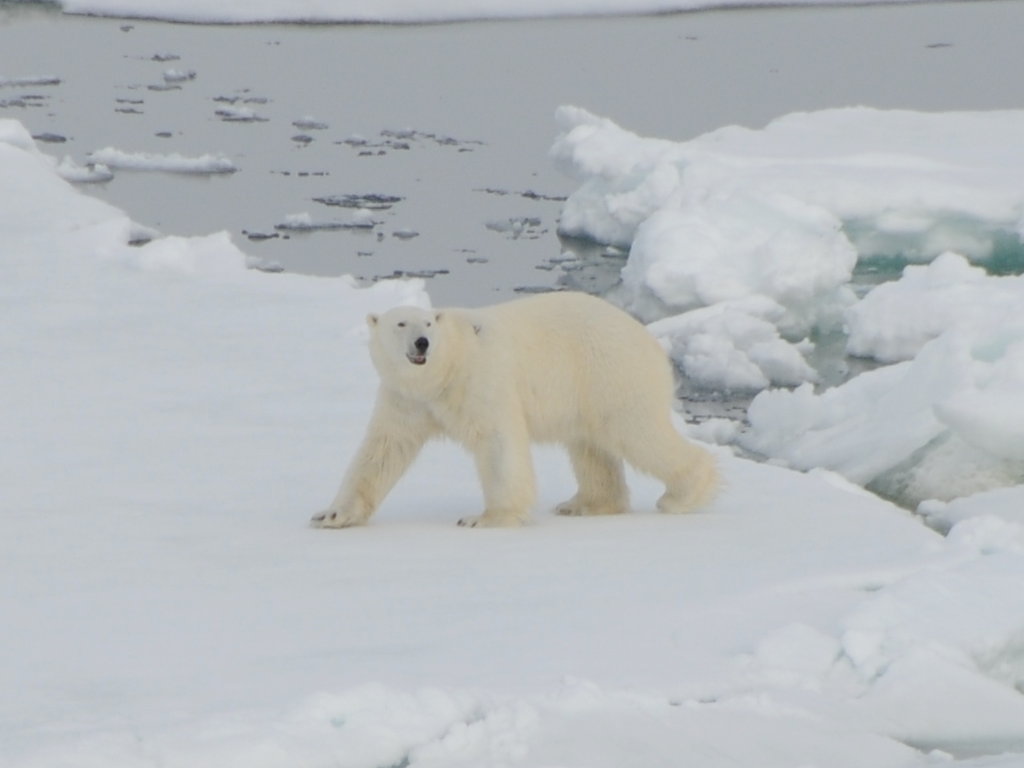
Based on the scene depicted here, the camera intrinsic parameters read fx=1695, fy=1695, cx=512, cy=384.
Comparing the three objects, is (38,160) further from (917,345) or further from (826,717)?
(826,717)

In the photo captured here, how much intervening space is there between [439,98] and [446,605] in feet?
41.4

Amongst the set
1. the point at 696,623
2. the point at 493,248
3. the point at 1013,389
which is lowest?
the point at 493,248

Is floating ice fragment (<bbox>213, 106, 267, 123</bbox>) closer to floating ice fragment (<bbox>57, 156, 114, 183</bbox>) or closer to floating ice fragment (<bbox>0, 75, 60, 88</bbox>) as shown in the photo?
floating ice fragment (<bbox>0, 75, 60, 88</bbox>)

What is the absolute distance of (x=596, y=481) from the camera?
15.8ft

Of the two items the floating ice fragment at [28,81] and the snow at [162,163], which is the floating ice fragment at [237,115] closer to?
the snow at [162,163]

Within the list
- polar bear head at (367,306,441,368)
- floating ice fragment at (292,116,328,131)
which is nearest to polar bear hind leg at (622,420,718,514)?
polar bear head at (367,306,441,368)

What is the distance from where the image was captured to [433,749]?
280 centimetres

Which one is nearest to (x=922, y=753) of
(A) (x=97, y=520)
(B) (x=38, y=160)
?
(A) (x=97, y=520)

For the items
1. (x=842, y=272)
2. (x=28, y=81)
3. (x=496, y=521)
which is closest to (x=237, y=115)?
(x=28, y=81)

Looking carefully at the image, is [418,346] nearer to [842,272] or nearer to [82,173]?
[842,272]

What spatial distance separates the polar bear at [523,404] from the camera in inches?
172

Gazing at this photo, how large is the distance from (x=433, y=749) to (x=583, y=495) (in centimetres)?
208

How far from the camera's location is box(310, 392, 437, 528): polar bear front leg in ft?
14.5

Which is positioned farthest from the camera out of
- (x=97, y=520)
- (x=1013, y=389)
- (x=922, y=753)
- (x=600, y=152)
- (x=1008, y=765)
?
(x=600, y=152)
